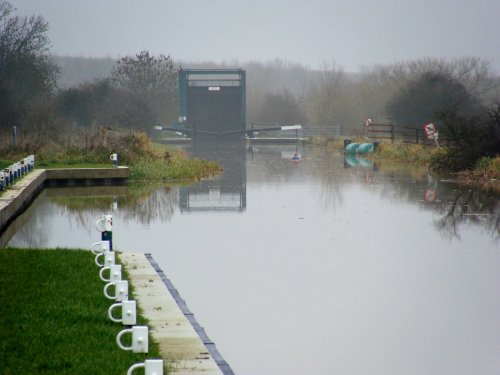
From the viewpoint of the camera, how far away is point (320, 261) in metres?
15.1

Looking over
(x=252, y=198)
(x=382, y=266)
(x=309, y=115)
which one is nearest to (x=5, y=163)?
(x=252, y=198)

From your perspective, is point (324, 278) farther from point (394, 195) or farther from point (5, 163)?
point (5, 163)

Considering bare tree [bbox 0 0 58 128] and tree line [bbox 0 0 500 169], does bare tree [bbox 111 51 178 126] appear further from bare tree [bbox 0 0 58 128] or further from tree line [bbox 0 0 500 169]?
bare tree [bbox 0 0 58 128]

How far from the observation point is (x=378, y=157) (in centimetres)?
4553

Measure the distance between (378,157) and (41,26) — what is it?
61.2 ft

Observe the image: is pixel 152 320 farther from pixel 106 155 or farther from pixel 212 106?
pixel 212 106

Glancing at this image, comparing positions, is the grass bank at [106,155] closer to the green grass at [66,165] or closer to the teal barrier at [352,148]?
the green grass at [66,165]

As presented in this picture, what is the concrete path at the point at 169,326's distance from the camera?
8.52 m

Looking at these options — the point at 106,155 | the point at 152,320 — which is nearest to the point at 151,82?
the point at 106,155

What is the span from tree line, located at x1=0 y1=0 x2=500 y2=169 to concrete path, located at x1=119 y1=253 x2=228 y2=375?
69.9 feet

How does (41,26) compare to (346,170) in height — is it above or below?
above

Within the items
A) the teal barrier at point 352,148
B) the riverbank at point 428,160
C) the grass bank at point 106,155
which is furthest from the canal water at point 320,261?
the teal barrier at point 352,148

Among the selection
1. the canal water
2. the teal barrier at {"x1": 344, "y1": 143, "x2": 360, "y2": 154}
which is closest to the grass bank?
the canal water

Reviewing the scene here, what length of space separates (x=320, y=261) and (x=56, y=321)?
5953 mm
